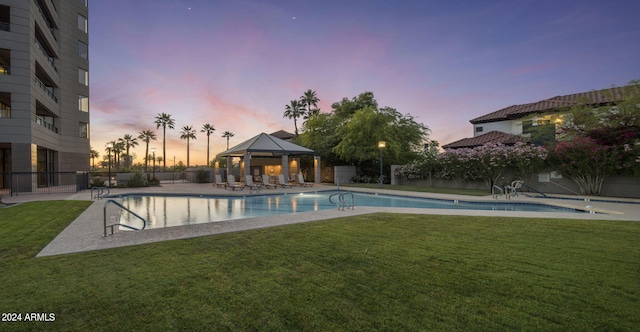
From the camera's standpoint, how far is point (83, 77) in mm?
25516

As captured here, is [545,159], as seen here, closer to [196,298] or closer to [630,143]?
[630,143]

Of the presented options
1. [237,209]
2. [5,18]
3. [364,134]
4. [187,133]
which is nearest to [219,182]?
[237,209]

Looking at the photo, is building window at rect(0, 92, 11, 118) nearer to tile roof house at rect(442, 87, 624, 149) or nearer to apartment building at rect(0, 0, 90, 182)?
apartment building at rect(0, 0, 90, 182)

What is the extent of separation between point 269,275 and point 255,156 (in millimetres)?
25841

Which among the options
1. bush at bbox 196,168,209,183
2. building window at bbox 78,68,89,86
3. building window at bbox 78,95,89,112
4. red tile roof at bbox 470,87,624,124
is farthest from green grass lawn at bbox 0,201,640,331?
building window at bbox 78,68,89,86

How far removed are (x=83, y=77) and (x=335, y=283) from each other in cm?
3156

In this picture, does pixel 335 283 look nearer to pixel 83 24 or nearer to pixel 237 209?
pixel 237 209

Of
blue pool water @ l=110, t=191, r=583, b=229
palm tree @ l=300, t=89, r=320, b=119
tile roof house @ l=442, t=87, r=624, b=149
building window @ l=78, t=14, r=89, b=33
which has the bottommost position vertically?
blue pool water @ l=110, t=191, r=583, b=229

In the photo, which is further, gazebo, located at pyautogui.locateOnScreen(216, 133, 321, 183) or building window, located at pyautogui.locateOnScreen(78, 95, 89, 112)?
building window, located at pyautogui.locateOnScreen(78, 95, 89, 112)

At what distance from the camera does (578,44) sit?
16734 mm

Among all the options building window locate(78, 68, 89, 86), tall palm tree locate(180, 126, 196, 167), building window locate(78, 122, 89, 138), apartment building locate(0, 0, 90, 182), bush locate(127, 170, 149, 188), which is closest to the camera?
apartment building locate(0, 0, 90, 182)

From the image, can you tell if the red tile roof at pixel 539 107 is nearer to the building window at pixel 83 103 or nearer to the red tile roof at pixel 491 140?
the red tile roof at pixel 491 140

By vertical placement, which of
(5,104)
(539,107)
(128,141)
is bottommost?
(539,107)

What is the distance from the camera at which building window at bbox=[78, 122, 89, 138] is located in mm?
25188
